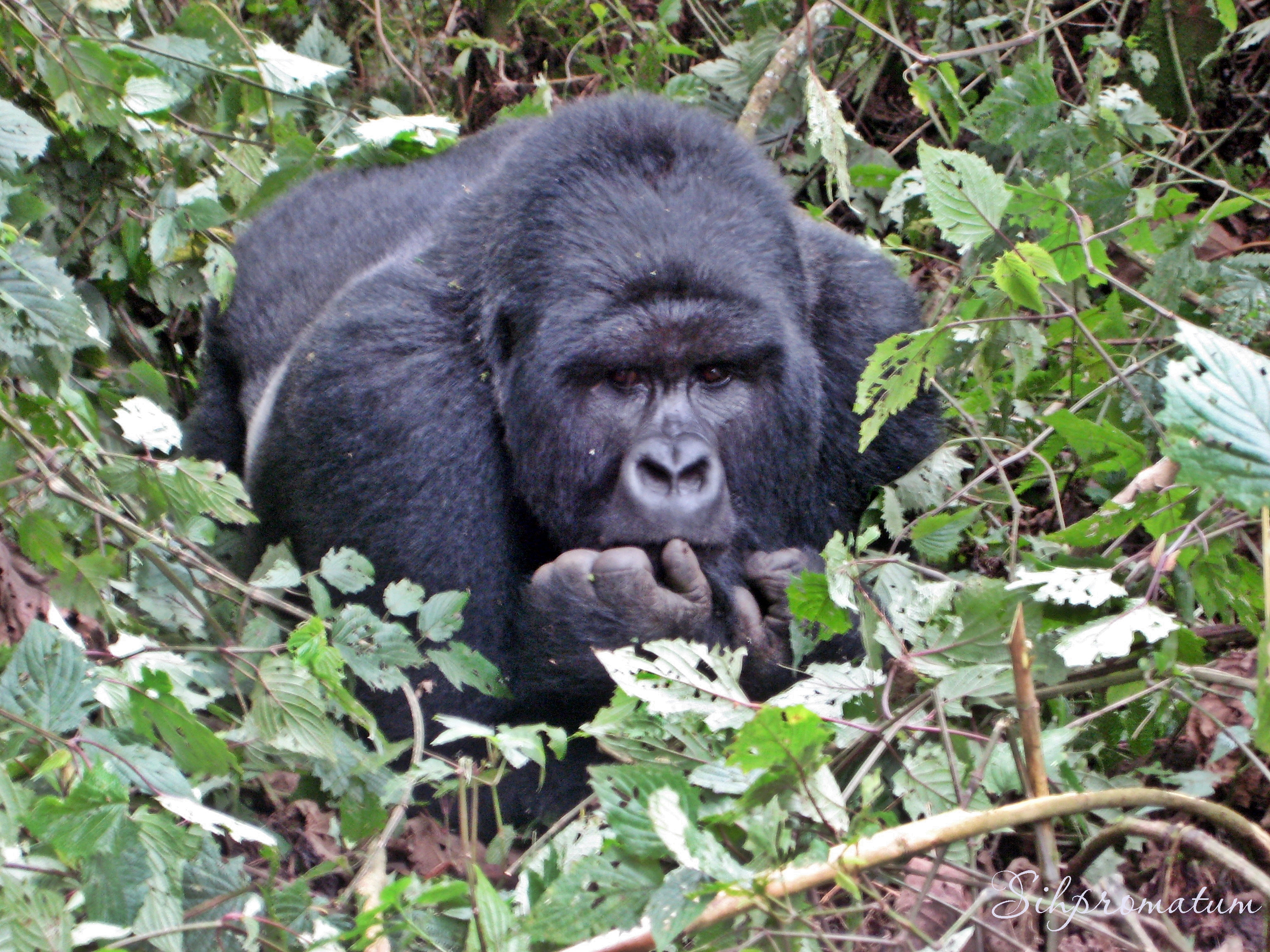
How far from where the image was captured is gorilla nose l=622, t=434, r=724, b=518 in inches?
111

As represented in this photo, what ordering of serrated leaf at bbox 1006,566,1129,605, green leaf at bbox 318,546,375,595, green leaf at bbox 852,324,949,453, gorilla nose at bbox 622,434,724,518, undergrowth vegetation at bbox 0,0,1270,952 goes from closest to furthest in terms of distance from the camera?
undergrowth vegetation at bbox 0,0,1270,952, serrated leaf at bbox 1006,566,1129,605, green leaf at bbox 852,324,949,453, green leaf at bbox 318,546,375,595, gorilla nose at bbox 622,434,724,518

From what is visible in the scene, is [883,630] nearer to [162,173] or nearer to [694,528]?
[694,528]

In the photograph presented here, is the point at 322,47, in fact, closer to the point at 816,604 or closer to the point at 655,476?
the point at 655,476

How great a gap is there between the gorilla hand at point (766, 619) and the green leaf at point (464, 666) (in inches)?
23.0

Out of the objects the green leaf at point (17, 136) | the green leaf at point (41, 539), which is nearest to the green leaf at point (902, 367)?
the green leaf at point (41, 539)

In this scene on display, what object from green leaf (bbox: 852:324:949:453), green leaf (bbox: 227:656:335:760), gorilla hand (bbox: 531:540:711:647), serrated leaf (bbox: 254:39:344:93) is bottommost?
gorilla hand (bbox: 531:540:711:647)

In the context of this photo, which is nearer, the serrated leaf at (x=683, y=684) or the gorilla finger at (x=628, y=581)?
the serrated leaf at (x=683, y=684)

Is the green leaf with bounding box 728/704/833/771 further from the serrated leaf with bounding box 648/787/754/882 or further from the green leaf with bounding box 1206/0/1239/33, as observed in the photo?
the green leaf with bounding box 1206/0/1239/33

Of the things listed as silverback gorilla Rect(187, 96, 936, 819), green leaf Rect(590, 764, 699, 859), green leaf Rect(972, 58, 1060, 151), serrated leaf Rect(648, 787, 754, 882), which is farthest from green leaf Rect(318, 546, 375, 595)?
green leaf Rect(972, 58, 1060, 151)

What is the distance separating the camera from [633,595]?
2.83 metres

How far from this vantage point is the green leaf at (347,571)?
8.34 ft

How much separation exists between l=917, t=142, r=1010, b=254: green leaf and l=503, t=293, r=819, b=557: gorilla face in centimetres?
79

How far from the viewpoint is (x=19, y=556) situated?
254 cm

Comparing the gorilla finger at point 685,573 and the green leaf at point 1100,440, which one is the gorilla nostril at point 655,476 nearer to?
the gorilla finger at point 685,573
